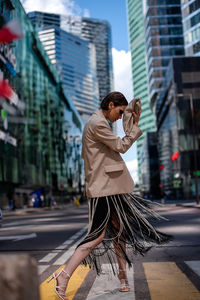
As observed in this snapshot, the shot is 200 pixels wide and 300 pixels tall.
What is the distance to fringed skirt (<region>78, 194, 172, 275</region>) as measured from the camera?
3275 millimetres

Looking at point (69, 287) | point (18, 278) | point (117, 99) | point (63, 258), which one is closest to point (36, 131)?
point (63, 258)

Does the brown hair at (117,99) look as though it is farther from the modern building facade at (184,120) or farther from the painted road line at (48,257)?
the modern building facade at (184,120)

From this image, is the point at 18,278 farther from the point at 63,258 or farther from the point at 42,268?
the point at 63,258

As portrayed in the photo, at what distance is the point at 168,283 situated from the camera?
3.67m

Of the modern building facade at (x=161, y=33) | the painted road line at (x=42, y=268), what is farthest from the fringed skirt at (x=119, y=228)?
the modern building facade at (x=161, y=33)

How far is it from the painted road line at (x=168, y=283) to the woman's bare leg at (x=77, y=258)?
633mm

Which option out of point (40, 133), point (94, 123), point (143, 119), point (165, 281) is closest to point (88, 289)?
point (165, 281)

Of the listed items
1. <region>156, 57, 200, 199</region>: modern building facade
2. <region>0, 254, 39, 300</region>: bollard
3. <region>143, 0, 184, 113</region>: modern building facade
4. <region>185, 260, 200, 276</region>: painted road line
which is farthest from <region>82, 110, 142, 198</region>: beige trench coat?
<region>143, 0, 184, 113</region>: modern building facade

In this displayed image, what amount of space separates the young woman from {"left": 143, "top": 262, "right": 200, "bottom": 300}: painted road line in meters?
0.33

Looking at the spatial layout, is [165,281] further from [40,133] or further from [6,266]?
[40,133]

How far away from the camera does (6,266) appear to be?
4.02ft

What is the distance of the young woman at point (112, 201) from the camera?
129 inches

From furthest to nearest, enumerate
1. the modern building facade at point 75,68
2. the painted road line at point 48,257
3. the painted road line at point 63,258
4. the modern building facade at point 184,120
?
Answer: the modern building facade at point 75,68, the modern building facade at point 184,120, the painted road line at point 48,257, the painted road line at point 63,258

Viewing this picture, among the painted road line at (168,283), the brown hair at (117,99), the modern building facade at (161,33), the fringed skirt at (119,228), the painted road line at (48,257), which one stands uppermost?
the modern building facade at (161,33)
